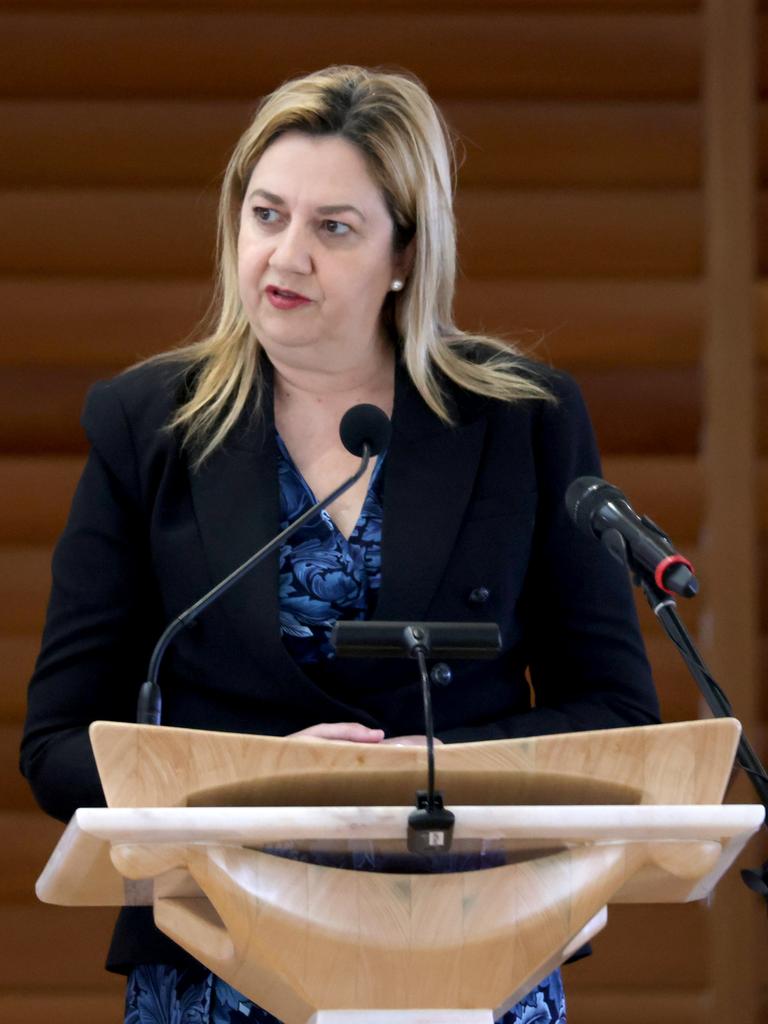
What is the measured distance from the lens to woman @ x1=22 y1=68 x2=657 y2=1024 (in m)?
2.30

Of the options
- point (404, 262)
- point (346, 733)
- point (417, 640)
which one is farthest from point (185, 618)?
point (404, 262)

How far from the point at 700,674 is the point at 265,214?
1056 millimetres

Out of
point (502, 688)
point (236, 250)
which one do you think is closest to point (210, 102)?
point (236, 250)

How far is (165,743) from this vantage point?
1.62 metres

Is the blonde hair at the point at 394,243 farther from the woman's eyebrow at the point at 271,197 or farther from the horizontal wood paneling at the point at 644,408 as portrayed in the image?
the horizontal wood paneling at the point at 644,408

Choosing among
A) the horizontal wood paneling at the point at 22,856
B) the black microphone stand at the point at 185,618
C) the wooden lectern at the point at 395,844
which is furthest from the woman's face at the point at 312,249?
the horizontal wood paneling at the point at 22,856

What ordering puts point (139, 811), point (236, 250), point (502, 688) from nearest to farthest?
point (139, 811)
point (502, 688)
point (236, 250)

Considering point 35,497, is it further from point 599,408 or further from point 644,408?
point 644,408

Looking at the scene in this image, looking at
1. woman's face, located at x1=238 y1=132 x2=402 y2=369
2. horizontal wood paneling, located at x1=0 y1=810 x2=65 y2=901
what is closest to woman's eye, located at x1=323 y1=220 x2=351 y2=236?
woman's face, located at x1=238 y1=132 x2=402 y2=369

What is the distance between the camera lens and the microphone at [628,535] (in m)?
1.78

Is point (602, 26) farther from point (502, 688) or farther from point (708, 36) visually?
point (502, 688)

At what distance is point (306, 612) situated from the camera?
2348 millimetres

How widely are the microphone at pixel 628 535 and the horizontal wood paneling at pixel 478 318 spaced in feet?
7.42

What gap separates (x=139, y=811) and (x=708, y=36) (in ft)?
10.5
